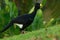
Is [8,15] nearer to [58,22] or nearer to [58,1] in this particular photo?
[58,22]

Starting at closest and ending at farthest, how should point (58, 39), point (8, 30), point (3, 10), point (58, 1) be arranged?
1. point (58, 39)
2. point (8, 30)
3. point (3, 10)
4. point (58, 1)

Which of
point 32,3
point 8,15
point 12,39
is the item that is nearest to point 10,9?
point 8,15

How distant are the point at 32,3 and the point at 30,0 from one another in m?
0.16

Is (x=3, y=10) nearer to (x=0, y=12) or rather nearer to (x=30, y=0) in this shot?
(x=0, y=12)

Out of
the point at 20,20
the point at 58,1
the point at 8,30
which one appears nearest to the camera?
the point at 20,20

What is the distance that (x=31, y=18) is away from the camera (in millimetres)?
8016

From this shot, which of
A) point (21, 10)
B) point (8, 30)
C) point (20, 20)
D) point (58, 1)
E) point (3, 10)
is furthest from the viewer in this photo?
point (58, 1)

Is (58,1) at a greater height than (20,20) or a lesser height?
lesser

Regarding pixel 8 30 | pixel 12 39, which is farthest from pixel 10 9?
pixel 12 39

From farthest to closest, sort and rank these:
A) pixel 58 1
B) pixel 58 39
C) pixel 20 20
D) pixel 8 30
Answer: pixel 58 1 < pixel 8 30 < pixel 20 20 < pixel 58 39

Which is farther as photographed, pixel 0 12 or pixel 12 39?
pixel 0 12

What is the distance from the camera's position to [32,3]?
11.0 metres

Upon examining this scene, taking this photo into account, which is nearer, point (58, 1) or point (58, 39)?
point (58, 39)

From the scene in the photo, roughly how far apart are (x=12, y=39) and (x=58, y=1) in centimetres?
515
